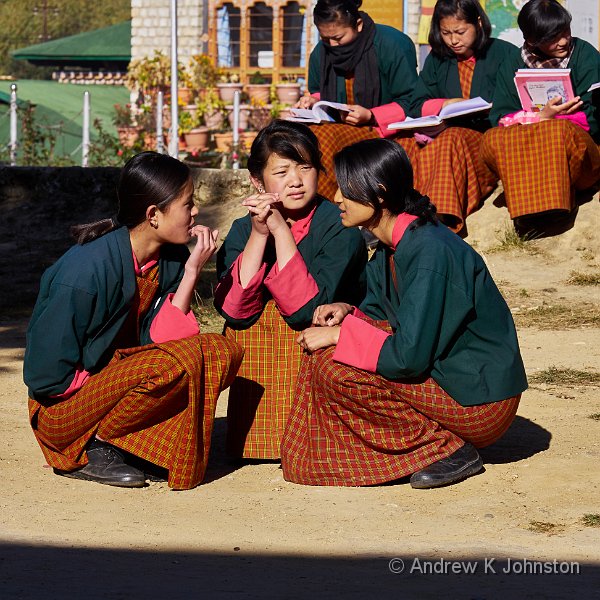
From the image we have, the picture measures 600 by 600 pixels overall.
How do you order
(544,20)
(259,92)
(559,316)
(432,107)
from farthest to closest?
(259,92), (432,107), (544,20), (559,316)

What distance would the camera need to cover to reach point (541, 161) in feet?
24.2

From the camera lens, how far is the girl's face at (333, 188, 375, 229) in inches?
158

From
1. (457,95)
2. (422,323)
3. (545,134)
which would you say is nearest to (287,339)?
(422,323)

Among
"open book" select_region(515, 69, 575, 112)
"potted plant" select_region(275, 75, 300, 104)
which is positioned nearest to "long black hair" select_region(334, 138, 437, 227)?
"open book" select_region(515, 69, 575, 112)

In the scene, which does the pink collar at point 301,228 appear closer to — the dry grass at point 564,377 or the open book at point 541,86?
the dry grass at point 564,377

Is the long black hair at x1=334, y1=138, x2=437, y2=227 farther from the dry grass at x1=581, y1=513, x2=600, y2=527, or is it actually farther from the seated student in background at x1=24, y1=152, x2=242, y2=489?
the dry grass at x1=581, y1=513, x2=600, y2=527

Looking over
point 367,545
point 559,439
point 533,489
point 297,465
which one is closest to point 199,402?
point 297,465

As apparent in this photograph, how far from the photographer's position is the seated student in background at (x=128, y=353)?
3992 millimetres

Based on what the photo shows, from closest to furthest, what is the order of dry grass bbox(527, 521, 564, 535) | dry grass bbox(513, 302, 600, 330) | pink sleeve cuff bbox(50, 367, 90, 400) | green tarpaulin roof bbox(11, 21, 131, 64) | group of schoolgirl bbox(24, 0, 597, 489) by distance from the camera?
dry grass bbox(527, 521, 564, 535)
group of schoolgirl bbox(24, 0, 597, 489)
pink sleeve cuff bbox(50, 367, 90, 400)
dry grass bbox(513, 302, 600, 330)
green tarpaulin roof bbox(11, 21, 131, 64)

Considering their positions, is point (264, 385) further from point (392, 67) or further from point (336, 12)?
point (392, 67)

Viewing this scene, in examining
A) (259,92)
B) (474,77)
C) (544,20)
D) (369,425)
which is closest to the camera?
(369,425)

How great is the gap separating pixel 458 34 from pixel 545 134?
0.83 metres

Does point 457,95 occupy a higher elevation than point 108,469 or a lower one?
higher

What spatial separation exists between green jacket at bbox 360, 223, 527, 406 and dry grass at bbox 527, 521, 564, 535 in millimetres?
482
